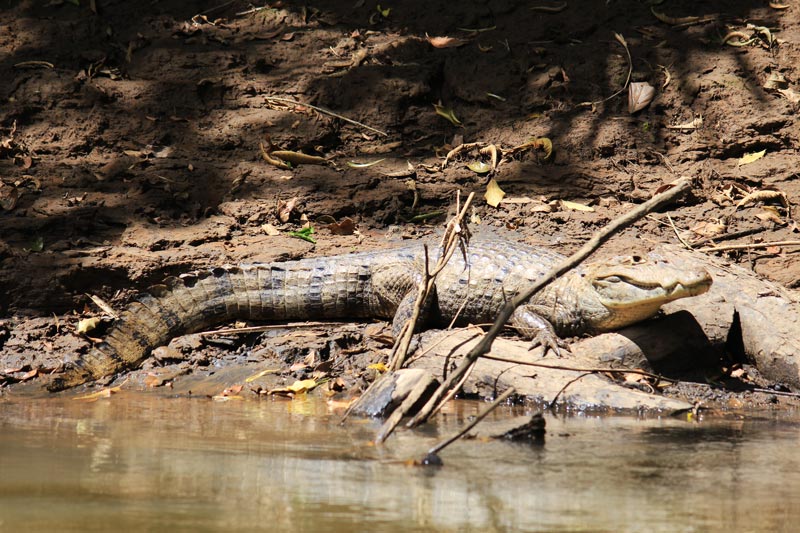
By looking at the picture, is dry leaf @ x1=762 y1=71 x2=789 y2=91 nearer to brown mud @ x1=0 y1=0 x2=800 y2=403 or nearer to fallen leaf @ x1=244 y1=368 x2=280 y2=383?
brown mud @ x1=0 y1=0 x2=800 y2=403

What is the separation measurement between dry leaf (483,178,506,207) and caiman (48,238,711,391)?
855 mm

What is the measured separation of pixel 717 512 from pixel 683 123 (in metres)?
5.63

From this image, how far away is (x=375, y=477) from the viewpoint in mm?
2887

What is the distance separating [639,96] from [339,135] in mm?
2608

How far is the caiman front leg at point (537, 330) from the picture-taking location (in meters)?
5.16

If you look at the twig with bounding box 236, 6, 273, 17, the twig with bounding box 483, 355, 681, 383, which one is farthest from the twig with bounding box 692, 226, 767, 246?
the twig with bounding box 236, 6, 273, 17

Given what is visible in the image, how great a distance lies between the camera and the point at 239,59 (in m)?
8.59

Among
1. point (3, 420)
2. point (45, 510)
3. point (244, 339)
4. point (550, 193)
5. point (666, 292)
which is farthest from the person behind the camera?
point (550, 193)

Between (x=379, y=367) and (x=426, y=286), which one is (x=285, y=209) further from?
(x=426, y=286)

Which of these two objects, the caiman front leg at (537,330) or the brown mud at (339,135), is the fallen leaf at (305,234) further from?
the caiman front leg at (537,330)

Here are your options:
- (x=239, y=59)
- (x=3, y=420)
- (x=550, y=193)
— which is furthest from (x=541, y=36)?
(x=3, y=420)

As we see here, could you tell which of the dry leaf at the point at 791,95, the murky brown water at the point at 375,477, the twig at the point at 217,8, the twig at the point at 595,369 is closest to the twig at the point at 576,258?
the murky brown water at the point at 375,477

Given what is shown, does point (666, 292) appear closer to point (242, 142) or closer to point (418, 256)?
point (418, 256)

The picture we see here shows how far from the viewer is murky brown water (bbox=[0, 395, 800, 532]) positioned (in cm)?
242
